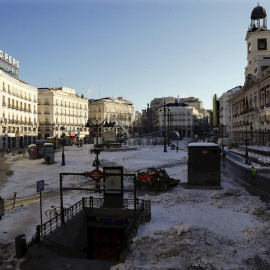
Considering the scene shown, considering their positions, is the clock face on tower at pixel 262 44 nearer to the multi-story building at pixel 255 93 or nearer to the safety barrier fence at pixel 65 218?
the multi-story building at pixel 255 93

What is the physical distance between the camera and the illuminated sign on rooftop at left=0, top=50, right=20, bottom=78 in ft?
199

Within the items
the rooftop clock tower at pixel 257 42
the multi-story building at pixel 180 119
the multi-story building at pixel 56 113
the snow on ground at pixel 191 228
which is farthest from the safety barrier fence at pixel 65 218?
the multi-story building at pixel 180 119

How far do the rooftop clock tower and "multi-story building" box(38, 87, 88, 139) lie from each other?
175ft

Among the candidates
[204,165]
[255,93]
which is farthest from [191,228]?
[255,93]

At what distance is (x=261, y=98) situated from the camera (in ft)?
164

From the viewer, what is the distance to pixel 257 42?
65188mm

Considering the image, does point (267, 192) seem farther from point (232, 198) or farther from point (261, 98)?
point (261, 98)

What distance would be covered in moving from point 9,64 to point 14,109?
13867mm

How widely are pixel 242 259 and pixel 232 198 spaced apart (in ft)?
24.2

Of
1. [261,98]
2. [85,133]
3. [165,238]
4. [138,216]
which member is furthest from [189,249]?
[85,133]

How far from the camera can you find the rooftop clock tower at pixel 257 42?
6066 centimetres

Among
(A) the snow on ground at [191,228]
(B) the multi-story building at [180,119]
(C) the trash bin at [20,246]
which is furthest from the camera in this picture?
(B) the multi-story building at [180,119]

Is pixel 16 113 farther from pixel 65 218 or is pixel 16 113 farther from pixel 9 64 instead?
pixel 65 218

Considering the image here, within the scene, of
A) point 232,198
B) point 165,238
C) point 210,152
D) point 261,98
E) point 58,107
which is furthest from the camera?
point 58,107
